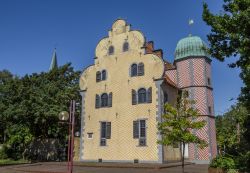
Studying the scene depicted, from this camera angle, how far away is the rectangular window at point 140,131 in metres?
28.9

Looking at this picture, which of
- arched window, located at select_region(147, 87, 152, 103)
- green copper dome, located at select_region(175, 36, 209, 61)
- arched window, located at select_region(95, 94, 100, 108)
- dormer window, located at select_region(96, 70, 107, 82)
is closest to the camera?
arched window, located at select_region(147, 87, 152, 103)

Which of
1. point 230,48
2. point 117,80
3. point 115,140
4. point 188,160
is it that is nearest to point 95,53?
point 117,80

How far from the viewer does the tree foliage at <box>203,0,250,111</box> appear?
50.5 feet

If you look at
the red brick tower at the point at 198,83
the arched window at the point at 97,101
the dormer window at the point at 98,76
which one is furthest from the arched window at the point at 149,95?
the dormer window at the point at 98,76

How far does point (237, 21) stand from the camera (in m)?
15.6

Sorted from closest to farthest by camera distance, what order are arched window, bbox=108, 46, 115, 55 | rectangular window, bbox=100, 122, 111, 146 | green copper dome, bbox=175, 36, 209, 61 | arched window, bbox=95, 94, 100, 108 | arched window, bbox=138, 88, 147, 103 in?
arched window, bbox=138, 88, 147, 103, rectangular window, bbox=100, 122, 111, 146, arched window, bbox=95, 94, 100, 108, arched window, bbox=108, 46, 115, 55, green copper dome, bbox=175, 36, 209, 61

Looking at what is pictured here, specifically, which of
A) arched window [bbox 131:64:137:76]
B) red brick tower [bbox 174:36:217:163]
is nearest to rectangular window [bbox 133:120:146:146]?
arched window [bbox 131:64:137:76]

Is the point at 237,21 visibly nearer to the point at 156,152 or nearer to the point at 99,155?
the point at 156,152

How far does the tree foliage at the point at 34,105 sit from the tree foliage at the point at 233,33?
69.7 ft

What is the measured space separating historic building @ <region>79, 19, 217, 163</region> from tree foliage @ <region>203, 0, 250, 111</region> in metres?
12.4

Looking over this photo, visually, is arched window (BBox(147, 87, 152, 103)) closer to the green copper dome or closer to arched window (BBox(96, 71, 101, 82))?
arched window (BBox(96, 71, 101, 82))

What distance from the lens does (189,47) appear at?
33.7m

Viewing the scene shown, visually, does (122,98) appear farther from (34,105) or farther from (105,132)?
(34,105)

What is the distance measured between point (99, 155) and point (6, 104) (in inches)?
506
